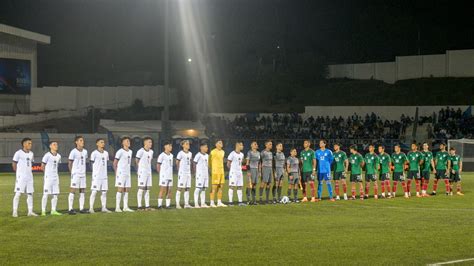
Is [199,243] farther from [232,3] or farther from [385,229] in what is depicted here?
[232,3]

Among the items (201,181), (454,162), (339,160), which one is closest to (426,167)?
(454,162)

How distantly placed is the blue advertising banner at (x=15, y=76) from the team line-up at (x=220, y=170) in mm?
37709

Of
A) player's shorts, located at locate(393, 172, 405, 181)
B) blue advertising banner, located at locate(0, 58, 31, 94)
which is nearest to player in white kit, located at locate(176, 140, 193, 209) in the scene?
player's shorts, located at locate(393, 172, 405, 181)

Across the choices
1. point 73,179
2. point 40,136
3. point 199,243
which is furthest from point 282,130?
point 199,243

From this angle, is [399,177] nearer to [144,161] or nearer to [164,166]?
[164,166]

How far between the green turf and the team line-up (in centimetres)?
136

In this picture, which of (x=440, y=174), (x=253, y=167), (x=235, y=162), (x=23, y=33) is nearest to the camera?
(x=235, y=162)

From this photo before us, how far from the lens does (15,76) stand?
67.6 m

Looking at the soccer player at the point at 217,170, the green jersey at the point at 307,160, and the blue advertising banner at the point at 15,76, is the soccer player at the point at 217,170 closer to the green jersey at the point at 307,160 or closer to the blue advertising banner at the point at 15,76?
the green jersey at the point at 307,160

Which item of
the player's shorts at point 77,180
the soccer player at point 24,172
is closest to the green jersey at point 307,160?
the player's shorts at point 77,180

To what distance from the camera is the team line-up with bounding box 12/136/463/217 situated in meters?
24.9

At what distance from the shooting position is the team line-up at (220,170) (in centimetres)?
2486

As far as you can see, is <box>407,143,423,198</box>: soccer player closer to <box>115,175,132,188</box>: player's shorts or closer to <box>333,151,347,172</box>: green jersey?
<box>333,151,347,172</box>: green jersey

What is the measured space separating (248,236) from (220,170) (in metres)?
9.53
